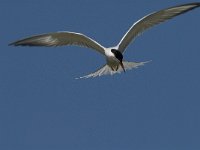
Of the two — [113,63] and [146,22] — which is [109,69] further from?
[146,22]

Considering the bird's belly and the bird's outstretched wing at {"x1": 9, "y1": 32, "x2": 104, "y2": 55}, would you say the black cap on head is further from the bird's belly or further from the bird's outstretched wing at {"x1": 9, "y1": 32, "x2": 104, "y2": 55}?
the bird's outstretched wing at {"x1": 9, "y1": 32, "x2": 104, "y2": 55}

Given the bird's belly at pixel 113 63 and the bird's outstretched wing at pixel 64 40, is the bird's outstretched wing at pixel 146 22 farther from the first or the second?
the bird's outstretched wing at pixel 64 40

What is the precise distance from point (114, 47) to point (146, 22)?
89 cm

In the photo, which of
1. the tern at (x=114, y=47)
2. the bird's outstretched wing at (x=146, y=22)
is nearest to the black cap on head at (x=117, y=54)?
the tern at (x=114, y=47)

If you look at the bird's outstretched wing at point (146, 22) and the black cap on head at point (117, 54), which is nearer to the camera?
the bird's outstretched wing at point (146, 22)

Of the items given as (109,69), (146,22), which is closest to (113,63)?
(109,69)

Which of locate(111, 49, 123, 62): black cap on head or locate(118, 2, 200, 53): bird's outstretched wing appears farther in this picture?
locate(111, 49, 123, 62): black cap on head

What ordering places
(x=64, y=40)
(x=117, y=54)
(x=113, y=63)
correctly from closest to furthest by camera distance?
1. (x=117, y=54)
2. (x=113, y=63)
3. (x=64, y=40)

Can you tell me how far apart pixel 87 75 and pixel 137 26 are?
158 centimetres

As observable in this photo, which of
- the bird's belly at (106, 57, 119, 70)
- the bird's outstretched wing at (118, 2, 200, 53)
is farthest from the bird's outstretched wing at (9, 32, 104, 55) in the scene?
the bird's outstretched wing at (118, 2, 200, 53)

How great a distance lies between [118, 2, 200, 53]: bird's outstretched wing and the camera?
16188 mm

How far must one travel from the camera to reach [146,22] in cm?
1666

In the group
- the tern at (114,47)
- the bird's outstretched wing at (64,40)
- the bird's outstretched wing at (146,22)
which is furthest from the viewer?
the bird's outstretched wing at (64,40)

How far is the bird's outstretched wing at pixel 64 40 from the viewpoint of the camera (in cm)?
1644
